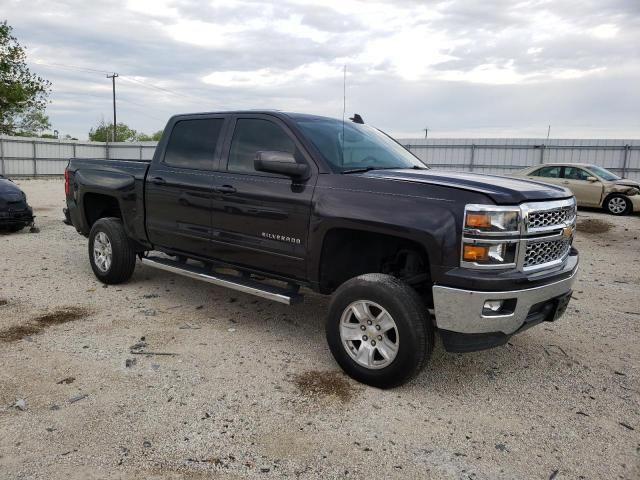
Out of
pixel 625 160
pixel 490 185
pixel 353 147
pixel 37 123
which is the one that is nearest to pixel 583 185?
pixel 625 160

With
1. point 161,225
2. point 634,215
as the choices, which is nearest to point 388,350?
point 161,225

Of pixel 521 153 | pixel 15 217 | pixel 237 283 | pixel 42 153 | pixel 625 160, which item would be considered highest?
pixel 521 153

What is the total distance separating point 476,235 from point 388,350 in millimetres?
972

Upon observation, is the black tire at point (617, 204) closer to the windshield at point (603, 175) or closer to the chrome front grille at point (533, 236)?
the windshield at point (603, 175)

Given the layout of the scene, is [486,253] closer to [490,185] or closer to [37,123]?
[490,185]

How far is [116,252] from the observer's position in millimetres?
5906

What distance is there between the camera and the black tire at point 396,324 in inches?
134

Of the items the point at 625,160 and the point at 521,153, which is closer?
the point at 625,160

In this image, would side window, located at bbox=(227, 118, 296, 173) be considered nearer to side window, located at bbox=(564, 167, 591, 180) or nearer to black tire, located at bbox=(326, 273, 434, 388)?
black tire, located at bbox=(326, 273, 434, 388)

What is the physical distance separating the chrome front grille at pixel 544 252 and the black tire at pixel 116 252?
4.24 m

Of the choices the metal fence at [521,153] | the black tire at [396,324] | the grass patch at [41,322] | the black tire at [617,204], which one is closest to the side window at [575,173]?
the black tire at [617,204]

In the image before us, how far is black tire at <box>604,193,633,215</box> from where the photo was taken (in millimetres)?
13945

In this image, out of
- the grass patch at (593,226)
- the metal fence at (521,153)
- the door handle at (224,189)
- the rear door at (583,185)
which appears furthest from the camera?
the metal fence at (521,153)

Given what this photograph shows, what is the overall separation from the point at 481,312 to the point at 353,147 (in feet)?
6.20
